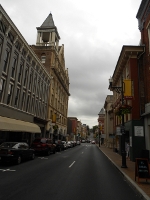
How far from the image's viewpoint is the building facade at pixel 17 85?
805 inches

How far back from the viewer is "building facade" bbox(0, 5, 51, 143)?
2045cm

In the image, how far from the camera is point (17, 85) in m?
24.7

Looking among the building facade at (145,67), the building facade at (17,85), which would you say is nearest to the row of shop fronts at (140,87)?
the building facade at (145,67)

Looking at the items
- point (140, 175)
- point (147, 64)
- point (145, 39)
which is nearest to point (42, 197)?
point (140, 175)

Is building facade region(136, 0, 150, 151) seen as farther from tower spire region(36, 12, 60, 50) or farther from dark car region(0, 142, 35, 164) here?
tower spire region(36, 12, 60, 50)

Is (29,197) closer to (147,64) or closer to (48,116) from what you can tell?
(147,64)

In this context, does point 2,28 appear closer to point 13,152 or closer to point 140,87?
point 13,152

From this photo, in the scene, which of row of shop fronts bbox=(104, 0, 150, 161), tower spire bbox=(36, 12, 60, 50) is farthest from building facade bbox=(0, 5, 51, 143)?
tower spire bbox=(36, 12, 60, 50)

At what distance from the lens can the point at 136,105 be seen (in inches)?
713

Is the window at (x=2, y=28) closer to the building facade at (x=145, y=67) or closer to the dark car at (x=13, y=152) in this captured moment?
the dark car at (x=13, y=152)

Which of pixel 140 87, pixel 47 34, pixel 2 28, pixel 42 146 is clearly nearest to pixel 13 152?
pixel 42 146

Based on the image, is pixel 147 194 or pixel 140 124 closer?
pixel 147 194

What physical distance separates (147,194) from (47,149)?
15.6 meters

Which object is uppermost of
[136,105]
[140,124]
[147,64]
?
[147,64]
